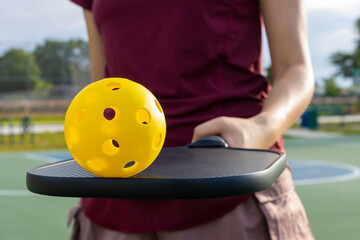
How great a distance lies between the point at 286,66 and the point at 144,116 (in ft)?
1.61

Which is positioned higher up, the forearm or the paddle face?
the forearm

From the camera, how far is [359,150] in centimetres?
963

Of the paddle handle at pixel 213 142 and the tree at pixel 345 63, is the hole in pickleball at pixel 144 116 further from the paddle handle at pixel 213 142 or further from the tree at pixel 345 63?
the tree at pixel 345 63

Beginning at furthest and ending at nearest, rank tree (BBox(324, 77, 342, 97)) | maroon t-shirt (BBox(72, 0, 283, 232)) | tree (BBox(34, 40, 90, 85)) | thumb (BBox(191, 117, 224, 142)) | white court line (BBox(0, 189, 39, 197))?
tree (BBox(324, 77, 342, 97))
tree (BBox(34, 40, 90, 85))
white court line (BBox(0, 189, 39, 197))
maroon t-shirt (BBox(72, 0, 283, 232))
thumb (BBox(191, 117, 224, 142))

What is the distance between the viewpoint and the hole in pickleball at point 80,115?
621mm

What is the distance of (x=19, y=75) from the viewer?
17.8 m

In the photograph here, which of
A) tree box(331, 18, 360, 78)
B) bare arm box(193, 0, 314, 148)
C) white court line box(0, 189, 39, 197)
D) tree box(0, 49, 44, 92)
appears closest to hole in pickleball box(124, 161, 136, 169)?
bare arm box(193, 0, 314, 148)

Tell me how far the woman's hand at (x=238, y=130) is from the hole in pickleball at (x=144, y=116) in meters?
0.21

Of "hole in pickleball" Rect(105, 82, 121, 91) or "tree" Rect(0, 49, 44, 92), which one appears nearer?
"hole in pickleball" Rect(105, 82, 121, 91)

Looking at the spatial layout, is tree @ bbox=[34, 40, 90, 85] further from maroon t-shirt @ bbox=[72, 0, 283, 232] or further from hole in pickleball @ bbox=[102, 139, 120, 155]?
hole in pickleball @ bbox=[102, 139, 120, 155]

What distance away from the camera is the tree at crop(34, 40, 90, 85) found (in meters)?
18.0

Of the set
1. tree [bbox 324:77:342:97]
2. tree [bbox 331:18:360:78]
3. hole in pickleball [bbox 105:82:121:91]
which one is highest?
hole in pickleball [bbox 105:82:121:91]

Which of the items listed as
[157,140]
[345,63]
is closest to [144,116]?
[157,140]

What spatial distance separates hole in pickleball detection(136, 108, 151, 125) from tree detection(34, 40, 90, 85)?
18219mm
